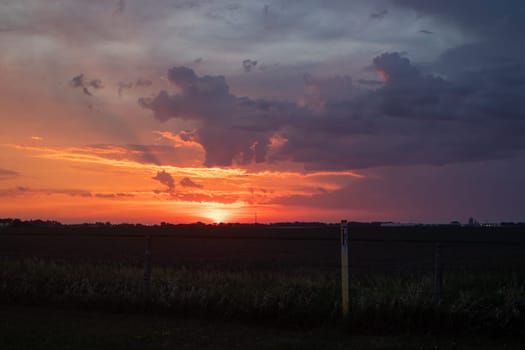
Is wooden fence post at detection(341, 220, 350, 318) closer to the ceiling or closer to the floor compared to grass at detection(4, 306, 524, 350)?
closer to the ceiling

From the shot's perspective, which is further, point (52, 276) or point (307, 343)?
point (52, 276)

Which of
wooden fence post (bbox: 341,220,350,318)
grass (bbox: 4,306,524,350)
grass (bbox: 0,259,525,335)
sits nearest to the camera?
grass (bbox: 4,306,524,350)

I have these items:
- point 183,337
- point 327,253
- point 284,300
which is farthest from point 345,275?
point 327,253

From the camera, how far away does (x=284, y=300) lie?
1108 cm

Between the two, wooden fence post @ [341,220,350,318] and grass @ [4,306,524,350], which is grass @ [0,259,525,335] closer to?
wooden fence post @ [341,220,350,318]

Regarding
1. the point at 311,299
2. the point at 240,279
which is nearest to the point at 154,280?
the point at 240,279

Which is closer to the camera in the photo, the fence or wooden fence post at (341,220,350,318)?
wooden fence post at (341,220,350,318)

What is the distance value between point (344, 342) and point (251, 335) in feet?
5.18

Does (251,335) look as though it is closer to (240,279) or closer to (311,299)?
(311,299)

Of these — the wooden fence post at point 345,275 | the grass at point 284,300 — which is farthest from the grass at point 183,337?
the wooden fence post at point 345,275

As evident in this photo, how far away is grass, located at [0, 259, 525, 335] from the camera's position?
397 inches

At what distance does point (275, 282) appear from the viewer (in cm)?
1270

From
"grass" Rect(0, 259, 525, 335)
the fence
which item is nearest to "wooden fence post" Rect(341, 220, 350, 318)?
the fence

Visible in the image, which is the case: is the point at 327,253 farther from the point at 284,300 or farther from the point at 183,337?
the point at 183,337
